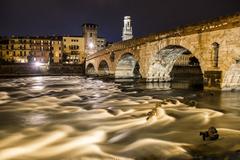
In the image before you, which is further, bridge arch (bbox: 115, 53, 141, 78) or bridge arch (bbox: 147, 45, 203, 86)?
bridge arch (bbox: 115, 53, 141, 78)

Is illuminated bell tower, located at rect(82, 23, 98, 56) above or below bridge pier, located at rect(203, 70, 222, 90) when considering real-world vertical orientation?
above

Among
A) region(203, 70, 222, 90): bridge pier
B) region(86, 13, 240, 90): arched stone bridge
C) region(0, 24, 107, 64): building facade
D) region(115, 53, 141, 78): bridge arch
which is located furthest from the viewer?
region(0, 24, 107, 64): building facade

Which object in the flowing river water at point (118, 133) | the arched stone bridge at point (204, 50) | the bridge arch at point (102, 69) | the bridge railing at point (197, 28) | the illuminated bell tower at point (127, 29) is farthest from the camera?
the illuminated bell tower at point (127, 29)

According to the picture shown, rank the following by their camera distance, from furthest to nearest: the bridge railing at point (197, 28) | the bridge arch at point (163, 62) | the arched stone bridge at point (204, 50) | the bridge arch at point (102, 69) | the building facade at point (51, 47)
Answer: the building facade at point (51, 47)
the bridge arch at point (102, 69)
the bridge arch at point (163, 62)
the arched stone bridge at point (204, 50)
the bridge railing at point (197, 28)

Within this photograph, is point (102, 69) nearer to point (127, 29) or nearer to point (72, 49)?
point (127, 29)

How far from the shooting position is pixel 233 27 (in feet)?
44.3

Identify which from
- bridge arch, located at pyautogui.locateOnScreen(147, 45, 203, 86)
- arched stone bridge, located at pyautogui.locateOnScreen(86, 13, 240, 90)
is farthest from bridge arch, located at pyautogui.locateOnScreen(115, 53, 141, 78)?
bridge arch, located at pyautogui.locateOnScreen(147, 45, 203, 86)

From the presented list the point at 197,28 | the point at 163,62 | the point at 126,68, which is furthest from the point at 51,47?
the point at 197,28

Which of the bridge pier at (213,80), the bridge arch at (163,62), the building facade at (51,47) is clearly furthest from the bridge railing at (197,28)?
the building facade at (51,47)

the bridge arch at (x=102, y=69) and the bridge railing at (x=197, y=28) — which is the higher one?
the bridge railing at (x=197, y=28)

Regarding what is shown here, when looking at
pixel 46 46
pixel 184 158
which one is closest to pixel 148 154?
pixel 184 158

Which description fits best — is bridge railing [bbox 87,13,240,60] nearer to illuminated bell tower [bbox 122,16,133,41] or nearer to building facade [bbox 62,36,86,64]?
illuminated bell tower [bbox 122,16,133,41]

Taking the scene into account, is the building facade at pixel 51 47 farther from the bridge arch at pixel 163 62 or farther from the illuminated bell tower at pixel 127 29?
the bridge arch at pixel 163 62

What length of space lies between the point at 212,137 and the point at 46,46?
85.1 metres
